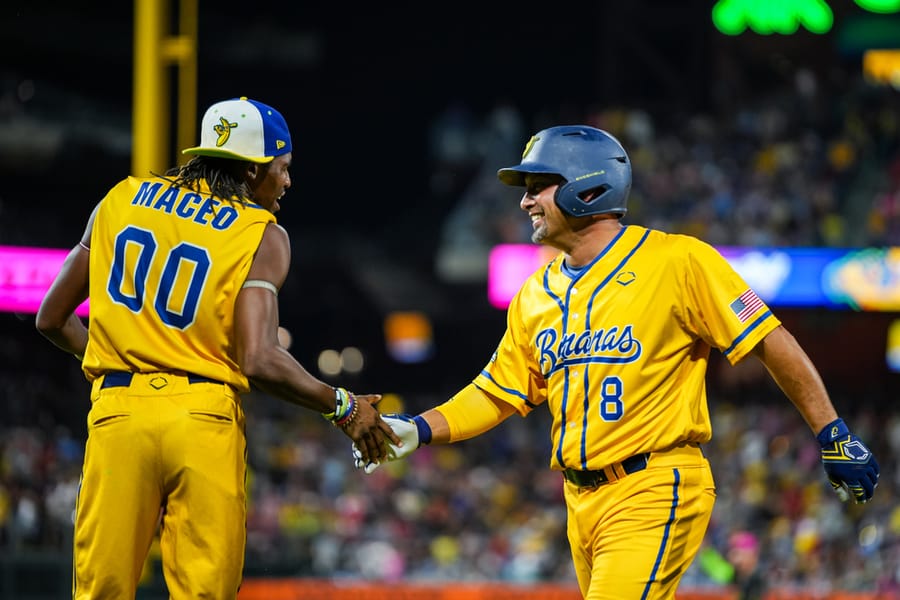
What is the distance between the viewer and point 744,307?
15.9 ft

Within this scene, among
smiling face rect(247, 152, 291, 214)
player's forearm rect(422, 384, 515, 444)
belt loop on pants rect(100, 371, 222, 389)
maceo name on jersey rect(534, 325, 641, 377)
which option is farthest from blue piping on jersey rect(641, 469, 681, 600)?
smiling face rect(247, 152, 291, 214)

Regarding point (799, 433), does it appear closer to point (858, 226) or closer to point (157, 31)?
point (858, 226)

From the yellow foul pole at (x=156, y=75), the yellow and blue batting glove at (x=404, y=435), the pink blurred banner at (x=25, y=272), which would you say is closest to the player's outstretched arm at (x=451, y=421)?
the yellow and blue batting glove at (x=404, y=435)

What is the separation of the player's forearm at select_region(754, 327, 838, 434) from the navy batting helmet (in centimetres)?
83

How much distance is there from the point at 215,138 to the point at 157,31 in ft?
14.8

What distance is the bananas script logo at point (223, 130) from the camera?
4.88m

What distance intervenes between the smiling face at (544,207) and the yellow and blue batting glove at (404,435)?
2.83 ft

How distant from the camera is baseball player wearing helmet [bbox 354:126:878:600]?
15.8 feet

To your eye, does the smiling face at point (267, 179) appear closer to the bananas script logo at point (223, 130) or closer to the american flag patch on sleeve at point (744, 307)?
the bananas script logo at point (223, 130)

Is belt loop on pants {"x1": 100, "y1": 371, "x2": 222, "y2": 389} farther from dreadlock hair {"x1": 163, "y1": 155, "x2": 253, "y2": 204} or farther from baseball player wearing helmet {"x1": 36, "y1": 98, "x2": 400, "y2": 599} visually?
dreadlock hair {"x1": 163, "y1": 155, "x2": 253, "y2": 204}

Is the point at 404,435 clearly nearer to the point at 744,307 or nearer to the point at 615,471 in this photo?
the point at 615,471

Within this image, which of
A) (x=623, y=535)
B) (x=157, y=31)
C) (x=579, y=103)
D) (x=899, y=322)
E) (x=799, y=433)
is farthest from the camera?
(x=579, y=103)

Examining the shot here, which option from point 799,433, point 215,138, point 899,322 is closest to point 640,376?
point 215,138

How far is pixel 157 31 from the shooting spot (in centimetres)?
910
